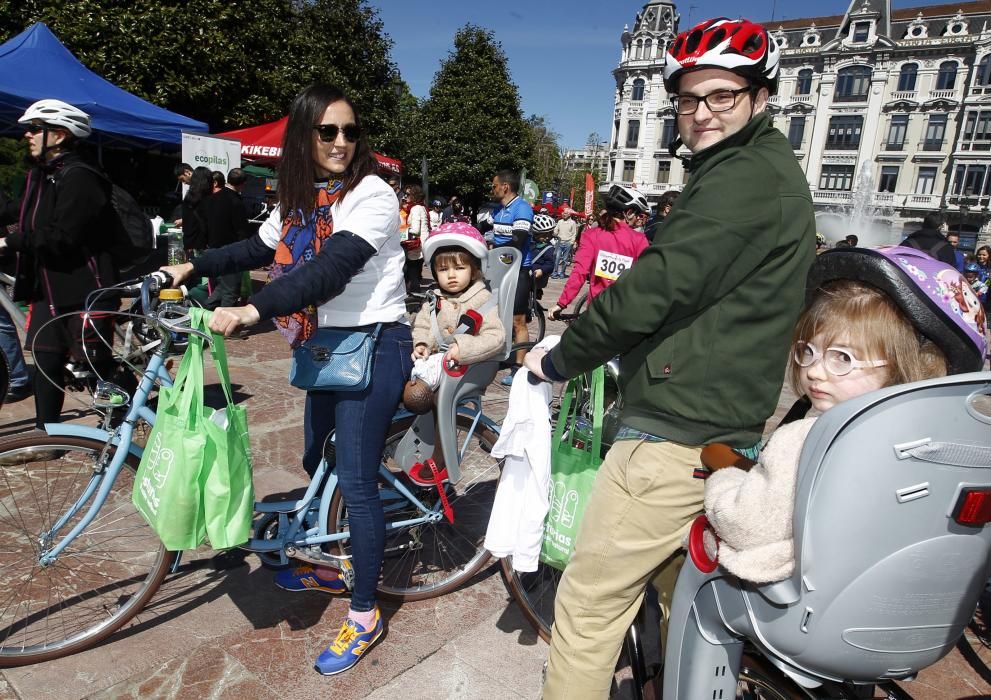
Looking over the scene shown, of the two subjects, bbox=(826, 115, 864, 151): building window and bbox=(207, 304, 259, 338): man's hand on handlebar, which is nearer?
bbox=(207, 304, 259, 338): man's hand on handlebar

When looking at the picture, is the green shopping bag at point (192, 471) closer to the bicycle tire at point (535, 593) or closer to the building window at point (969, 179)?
the bicycle tire at point (535, 593)

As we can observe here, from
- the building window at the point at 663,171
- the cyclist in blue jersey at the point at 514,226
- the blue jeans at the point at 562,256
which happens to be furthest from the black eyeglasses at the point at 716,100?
the building window at the point at 663,171

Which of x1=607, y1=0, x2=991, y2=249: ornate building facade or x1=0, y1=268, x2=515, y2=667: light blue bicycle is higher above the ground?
x1=607, y1=0, x2=991, y2=249: ornate building facade

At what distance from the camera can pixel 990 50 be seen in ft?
159

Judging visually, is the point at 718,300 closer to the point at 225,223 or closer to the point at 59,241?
the point at 59,241

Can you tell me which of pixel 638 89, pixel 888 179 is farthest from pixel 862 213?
pixel 638 89

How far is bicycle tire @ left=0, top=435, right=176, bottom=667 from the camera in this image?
2.34m

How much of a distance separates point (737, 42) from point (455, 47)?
128 feet

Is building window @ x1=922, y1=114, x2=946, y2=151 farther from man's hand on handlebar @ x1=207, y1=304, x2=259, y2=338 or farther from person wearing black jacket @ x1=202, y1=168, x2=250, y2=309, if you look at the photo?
man's hand on handlebar @ x1=207, y1=304, x2=259, y2=338

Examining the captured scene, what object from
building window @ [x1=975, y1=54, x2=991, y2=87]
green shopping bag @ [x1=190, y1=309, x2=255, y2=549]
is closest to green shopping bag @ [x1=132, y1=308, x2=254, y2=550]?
green shopping bag @ [x1=190, y1=309, x2=255, y2=549]

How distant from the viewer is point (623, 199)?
5855 millimetres

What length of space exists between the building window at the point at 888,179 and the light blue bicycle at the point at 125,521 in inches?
2405

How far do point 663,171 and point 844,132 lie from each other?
53.8 ft

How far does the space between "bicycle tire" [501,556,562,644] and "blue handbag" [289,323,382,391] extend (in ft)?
3.33
